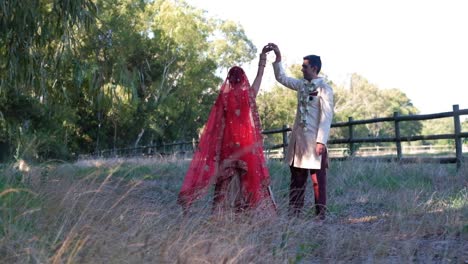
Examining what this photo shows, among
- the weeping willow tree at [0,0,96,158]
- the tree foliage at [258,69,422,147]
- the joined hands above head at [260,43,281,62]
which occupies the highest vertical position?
the tree foliage at [258,69,422,147]

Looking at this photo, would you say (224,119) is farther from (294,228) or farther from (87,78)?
(87,78)

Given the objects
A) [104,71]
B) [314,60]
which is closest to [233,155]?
[314,60]

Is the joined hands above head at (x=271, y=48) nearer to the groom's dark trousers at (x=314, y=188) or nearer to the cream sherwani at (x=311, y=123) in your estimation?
the cream sherwani at (x=311, y=123)

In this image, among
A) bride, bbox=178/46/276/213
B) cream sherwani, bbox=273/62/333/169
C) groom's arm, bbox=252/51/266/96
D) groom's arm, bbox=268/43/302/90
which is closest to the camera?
bride, bbox=178/46/276/213

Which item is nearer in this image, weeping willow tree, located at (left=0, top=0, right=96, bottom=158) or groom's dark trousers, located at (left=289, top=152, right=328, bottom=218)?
groom's dark trousers, located at (left=289, top=152, right=328, bottom=218)

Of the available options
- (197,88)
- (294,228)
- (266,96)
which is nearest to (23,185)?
(294,228)

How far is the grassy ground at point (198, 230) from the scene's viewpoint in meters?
3.50

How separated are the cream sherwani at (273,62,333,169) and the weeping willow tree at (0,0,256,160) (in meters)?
2.42

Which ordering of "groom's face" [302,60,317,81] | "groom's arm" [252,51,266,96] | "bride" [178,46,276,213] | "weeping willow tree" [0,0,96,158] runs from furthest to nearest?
"weeping willow tree" [0,0,96,158] → "groom's face" [302,60,317,81] → "groom's arm" [252,51,266,96] → "bride" [178,46,276,213]

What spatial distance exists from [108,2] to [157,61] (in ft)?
62.1

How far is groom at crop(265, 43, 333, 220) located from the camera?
608 cm

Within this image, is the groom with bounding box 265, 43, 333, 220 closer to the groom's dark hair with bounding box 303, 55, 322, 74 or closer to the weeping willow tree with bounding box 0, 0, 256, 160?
the groom's dark hair with bounding box 303, 55, 322, 74

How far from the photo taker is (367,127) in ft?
267

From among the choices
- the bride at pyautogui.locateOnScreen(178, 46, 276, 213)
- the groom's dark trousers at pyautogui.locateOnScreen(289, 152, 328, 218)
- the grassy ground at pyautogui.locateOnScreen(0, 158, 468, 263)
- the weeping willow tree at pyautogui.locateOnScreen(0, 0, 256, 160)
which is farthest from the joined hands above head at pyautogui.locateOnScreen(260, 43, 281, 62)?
the weeping willow tree at pyautogui.locateOnScreen(0, 0, 256, 160)
